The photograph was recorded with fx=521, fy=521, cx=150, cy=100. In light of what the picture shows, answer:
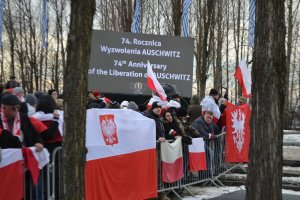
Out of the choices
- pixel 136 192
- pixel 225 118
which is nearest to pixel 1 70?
pixel 225 118

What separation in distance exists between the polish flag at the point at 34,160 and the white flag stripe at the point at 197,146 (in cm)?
443

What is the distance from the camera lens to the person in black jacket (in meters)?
6.27

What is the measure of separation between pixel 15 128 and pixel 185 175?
464cm

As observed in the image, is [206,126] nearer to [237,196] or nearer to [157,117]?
[237,196]

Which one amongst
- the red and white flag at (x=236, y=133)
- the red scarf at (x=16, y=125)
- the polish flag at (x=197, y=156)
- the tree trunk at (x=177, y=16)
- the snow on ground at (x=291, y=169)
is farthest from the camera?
the tree trunk at (x=177, y=16)

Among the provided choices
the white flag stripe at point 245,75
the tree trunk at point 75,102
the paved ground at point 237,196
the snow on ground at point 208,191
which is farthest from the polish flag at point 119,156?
the white flag stripe at point 245,75

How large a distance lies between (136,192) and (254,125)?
2.96 metres

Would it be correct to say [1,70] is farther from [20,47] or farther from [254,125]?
[254,125]

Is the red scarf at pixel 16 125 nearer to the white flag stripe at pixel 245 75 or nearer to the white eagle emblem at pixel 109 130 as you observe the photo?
the white eagle emblem at pixel 109 130

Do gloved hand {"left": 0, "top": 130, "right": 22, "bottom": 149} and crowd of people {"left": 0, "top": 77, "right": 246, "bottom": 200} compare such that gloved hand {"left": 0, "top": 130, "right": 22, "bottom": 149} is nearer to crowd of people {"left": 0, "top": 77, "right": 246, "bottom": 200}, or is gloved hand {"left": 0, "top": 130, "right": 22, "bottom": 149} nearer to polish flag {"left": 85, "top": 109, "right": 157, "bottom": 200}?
crowd of people {"left": 0, "top": 77, "right": 246, "bottom": 200}

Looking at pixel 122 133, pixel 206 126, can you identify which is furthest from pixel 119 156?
pixel 206 126

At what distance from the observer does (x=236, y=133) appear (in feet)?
40.5

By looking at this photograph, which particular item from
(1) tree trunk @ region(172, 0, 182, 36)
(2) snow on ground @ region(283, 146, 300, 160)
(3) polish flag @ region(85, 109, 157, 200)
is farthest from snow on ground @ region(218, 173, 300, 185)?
(1) tree trunk @ region(172, 0, 182, 36)

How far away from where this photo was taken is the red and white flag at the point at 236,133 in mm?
12141
